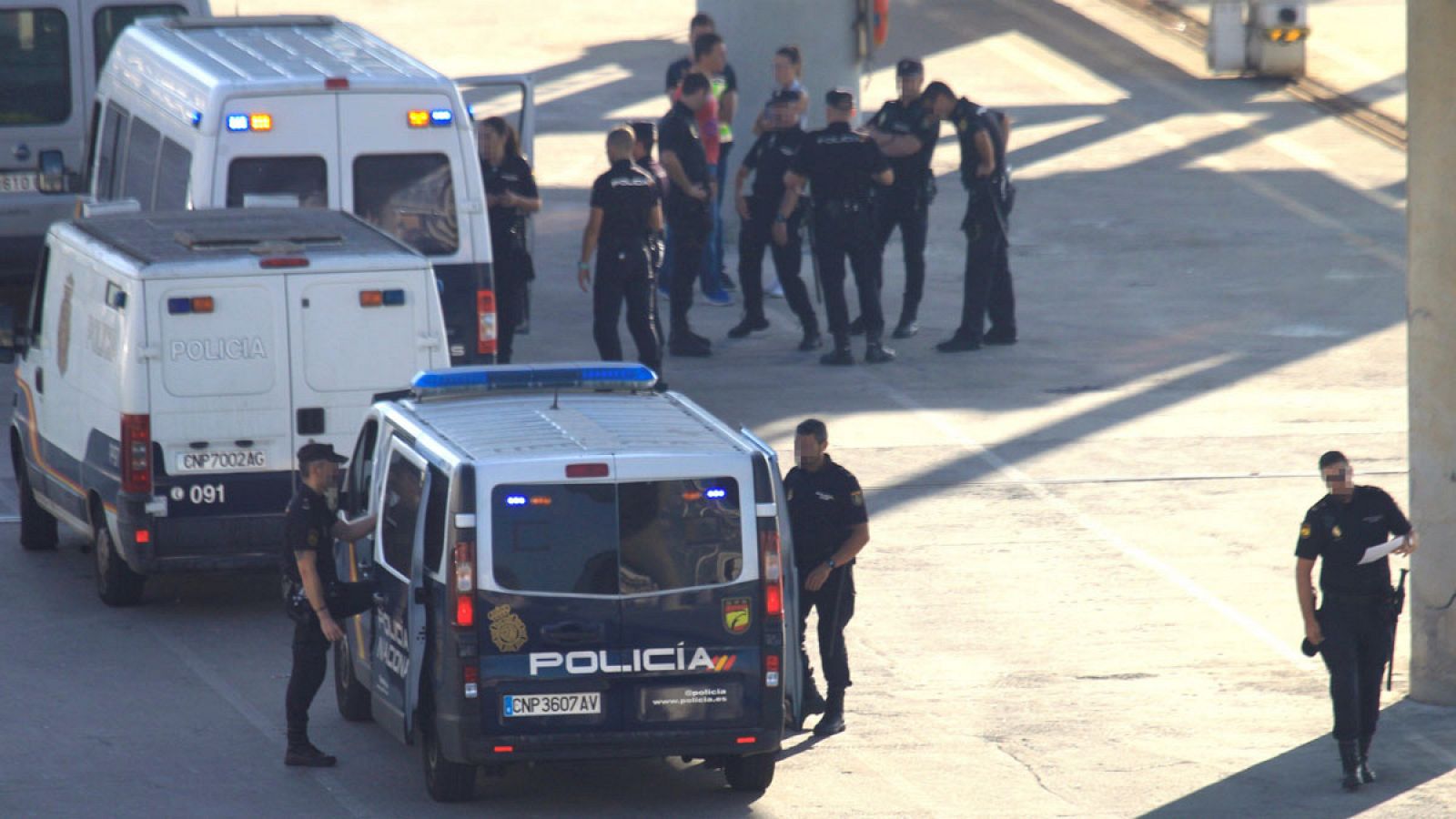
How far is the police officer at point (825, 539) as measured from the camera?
37.2ft

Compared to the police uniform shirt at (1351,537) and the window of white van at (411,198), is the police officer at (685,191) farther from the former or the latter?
the police uniform shirt at (1351,537)

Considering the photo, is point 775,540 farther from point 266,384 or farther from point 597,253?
point 597,253

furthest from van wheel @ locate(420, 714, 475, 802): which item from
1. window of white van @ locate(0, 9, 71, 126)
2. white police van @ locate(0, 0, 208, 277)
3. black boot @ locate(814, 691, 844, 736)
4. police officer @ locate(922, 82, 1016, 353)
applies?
window of white van @ locate(0, 9, 71, 126)

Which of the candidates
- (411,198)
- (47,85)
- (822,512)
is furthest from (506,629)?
(47,85)

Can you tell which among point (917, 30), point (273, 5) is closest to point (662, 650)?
point (917, 30)

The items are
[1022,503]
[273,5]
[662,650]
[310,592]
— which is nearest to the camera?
[662,650]

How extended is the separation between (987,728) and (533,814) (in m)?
2.42

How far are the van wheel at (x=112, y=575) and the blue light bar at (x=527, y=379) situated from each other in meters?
3.23

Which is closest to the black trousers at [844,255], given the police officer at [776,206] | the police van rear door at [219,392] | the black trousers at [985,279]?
the police officer at [776,206]

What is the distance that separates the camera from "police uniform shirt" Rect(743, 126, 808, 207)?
754 inches

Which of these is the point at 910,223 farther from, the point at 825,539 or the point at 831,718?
the point at 831,718

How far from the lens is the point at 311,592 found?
10.7 m

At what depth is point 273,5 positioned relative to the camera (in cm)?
3603

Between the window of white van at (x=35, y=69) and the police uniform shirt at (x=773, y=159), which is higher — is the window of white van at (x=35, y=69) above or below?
above
